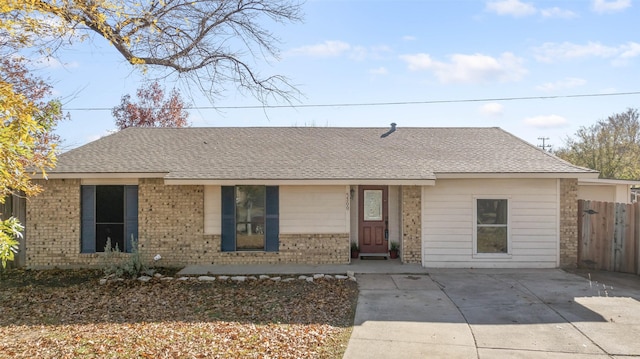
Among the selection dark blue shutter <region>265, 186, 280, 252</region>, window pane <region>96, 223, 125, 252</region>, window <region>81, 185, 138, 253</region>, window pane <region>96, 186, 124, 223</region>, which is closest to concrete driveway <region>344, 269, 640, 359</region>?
dark blue shutter <region>265, 186, 280, 252</region>

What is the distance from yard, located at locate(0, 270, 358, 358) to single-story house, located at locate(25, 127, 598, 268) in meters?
1.69

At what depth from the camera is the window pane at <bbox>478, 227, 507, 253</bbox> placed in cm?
1109

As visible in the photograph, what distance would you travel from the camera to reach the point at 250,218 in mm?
11320

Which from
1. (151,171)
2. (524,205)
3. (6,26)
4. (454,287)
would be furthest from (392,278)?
(6,26)

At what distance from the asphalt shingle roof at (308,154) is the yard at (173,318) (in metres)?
2.88

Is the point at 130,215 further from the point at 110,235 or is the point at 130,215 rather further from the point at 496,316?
the point at 496,316

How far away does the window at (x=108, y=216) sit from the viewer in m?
11.2

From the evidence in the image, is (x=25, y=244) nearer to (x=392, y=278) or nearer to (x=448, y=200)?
(x=392, y=278)

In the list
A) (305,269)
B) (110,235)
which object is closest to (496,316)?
(305,269)

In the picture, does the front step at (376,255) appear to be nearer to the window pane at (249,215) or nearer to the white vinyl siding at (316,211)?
the white vinyl siding at (316,211)

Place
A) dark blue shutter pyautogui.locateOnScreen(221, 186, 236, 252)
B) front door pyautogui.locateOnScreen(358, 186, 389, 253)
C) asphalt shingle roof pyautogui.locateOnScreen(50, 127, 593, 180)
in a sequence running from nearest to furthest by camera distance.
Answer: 1. asphalt shingle roof pyautogui.locateOnScreen(50, 127, 593, 180)
2. dark blue shutter pyautogui.locateOnScreen(221, 186, 236, 252)
3. front door pyautogui.locateOnScreen(358, 186, 389, 253)

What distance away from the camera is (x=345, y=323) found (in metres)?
6.71

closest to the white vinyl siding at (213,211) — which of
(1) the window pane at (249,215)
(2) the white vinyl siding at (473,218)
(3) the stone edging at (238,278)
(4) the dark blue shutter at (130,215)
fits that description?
(1) the window pane at (249,215)

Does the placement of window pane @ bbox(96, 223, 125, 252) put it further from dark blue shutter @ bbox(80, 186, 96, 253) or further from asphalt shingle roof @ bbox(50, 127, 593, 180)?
asphalt shingle roof @ bbox(50, 127, 593, 180)
